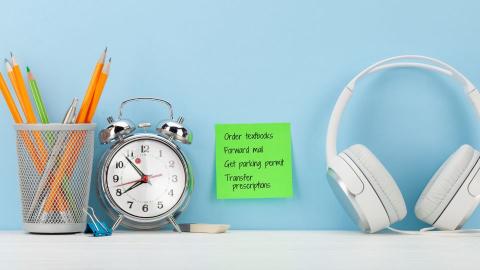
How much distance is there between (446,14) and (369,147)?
0.82 feet

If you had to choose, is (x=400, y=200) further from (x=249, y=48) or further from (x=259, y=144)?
(x=249, y=48)

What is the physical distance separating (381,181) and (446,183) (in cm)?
10

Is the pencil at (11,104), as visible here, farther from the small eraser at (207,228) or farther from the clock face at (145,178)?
the small eraser at (207,228)

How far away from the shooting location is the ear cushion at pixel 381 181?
109cm

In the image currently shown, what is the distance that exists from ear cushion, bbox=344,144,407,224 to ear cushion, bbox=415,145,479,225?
37mm

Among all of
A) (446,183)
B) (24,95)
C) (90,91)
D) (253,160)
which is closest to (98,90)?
(90,91)

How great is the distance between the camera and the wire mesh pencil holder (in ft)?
3.70

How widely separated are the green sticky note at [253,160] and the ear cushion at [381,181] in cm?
14

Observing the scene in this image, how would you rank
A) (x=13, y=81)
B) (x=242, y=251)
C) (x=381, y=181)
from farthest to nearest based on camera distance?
(x=13, y=81), (x=381, y=181), (x=242, y=251)

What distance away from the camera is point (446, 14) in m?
1.21

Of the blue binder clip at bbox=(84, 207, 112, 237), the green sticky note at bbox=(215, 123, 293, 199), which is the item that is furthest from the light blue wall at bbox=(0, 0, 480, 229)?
the blue binder clip at bbox=(84, 207, 112, 237)

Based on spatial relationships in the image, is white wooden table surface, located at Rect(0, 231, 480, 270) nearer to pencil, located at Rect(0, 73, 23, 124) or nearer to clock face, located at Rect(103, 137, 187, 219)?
clock face, located at Rect(103, 137, 187, 219)

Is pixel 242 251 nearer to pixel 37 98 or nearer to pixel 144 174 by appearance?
pixel 144 174

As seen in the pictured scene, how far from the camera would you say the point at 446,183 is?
1092 mm
